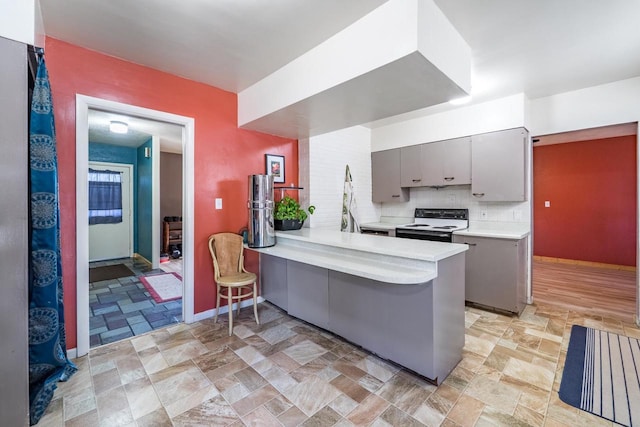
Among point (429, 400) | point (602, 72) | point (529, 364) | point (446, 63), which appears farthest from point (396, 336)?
point (602, 72)

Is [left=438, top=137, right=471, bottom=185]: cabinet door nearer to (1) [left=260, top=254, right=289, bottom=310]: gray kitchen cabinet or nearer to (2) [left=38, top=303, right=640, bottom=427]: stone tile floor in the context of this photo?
(2) [left=38, top=303, right=640, bottom=427]: stone tile floor

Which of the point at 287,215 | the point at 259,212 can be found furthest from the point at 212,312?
the point at 287,215

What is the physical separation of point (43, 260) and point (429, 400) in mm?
2557

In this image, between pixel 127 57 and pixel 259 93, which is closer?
pixel 127 57

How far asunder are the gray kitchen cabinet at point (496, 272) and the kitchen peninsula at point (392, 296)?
1099mm

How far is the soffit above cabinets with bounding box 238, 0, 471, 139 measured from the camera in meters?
1.62

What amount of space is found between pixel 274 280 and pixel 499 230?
8.70 ft

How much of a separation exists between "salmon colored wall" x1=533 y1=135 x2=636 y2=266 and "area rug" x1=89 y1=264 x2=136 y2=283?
25.4ft

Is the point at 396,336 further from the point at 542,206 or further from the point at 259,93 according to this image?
the point at 542,206

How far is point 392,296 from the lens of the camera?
6.74 ft

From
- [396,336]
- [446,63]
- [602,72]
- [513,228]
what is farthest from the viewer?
[513,228]

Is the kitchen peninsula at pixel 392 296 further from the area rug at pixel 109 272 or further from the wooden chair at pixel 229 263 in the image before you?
the area rug at pixel 109 272

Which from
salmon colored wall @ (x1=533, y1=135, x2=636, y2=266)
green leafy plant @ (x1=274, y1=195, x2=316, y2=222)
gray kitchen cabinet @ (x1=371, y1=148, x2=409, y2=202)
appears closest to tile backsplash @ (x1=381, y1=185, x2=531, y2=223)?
gray kitchen cabinet @ (x1=371, y1=148, x2=409, y2=202)

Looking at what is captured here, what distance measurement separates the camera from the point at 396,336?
2.05 m
